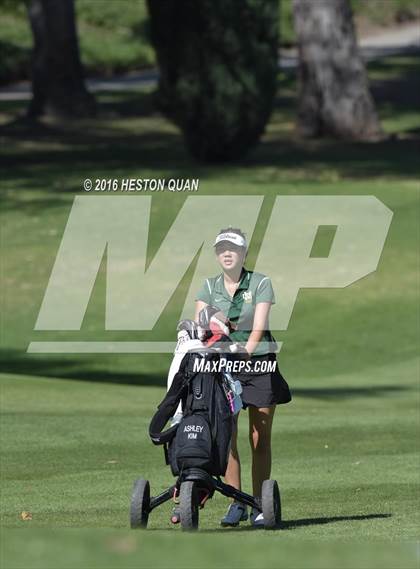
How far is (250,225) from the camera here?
2989 cm

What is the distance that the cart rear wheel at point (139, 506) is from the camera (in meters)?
9.74

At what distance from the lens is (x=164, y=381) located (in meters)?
22.0

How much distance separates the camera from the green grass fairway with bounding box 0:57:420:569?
7.29 m

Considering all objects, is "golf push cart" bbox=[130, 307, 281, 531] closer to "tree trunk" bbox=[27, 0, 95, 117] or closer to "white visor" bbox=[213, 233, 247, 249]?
"white visor" bbox=[213, 233, 247, 249]

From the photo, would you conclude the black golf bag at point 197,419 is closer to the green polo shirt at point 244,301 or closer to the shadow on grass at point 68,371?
the green polo shirt at point 244,301

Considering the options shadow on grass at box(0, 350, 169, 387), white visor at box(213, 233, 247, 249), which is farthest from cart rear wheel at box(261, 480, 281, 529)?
shadow on grass at box(0, 350, 169, 387)

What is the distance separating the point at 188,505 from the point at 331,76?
31.0m

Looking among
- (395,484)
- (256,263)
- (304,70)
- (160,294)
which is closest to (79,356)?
(160,294)

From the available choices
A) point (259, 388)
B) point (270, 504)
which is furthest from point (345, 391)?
point (270, 504)

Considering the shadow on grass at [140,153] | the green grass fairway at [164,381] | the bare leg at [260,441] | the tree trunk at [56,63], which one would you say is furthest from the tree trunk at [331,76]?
the bare leg at [260,441]

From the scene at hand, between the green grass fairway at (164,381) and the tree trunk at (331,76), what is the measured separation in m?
0.74

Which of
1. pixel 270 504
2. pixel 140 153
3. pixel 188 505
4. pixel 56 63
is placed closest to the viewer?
pixel 188 505

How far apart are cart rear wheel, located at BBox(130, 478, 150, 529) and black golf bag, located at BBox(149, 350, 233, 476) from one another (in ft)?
0.90

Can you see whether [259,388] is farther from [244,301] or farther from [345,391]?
[345,391]
